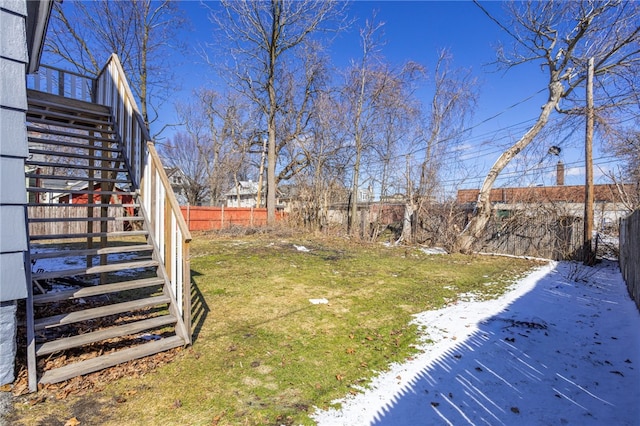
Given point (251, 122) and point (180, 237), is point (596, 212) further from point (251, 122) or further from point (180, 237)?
point (251, 122)

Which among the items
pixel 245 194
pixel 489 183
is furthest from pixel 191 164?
pixel 489 183

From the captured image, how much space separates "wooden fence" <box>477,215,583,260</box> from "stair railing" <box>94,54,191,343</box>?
34.7ft

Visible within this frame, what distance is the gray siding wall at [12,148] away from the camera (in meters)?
2.30

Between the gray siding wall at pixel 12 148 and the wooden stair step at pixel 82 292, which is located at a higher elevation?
the gray siding wall at pixel 12 148

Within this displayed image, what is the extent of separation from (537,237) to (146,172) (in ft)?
36.5

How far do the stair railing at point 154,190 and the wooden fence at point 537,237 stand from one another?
10564 mm

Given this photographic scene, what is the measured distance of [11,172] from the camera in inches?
92.0

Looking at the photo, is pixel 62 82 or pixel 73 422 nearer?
pixel 73 422

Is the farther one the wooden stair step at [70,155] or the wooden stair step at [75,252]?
the wooden stair step at [70,155]

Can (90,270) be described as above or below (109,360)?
above

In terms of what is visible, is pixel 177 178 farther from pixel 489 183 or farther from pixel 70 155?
pixel 70 155

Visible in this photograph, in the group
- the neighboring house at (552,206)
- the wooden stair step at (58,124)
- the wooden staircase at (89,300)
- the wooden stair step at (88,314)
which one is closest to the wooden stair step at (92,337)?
the wooden staircase at (89,300)

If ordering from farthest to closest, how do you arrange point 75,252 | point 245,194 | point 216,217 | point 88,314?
point 245,194 → point 216,217 → point 75,252 → point 88,314

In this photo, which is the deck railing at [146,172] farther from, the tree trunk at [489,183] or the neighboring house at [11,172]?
the tree trunk at [489,183]
